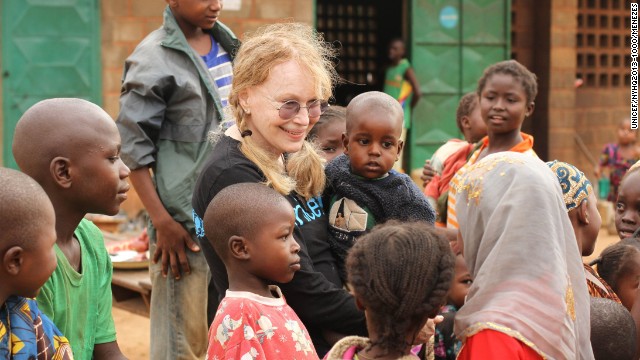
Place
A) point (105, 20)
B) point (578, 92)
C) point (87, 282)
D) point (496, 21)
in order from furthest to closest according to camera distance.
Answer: point (578, 92) < point (496, 21) < point (105, 20) < point (87, 282)

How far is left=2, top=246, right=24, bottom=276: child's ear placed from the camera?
6.75 feet

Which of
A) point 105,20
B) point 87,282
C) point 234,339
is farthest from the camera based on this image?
point 105,20

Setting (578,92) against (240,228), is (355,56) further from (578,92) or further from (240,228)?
(240,228)

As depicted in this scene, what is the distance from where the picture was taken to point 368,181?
3115mm

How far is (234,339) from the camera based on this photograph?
244 cm

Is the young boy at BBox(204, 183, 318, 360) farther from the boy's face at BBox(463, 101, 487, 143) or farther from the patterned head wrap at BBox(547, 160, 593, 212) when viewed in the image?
the boy's face at BBox(463, 101, 487, 143)

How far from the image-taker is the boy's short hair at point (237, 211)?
2582 millimetres

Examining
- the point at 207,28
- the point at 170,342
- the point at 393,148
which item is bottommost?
the point at 170,342

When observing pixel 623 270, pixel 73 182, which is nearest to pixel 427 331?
pixel 73 182

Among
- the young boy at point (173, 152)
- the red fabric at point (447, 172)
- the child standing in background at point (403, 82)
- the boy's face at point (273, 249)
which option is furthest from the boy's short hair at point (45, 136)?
the child standing in background at point (403, 82)

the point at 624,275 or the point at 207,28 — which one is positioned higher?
the point at 207,28

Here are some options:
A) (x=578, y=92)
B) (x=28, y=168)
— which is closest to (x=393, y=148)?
(x=28, y=168)

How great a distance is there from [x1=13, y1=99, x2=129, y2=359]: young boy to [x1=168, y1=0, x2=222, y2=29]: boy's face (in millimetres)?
1528

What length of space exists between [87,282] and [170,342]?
1.47 meters
